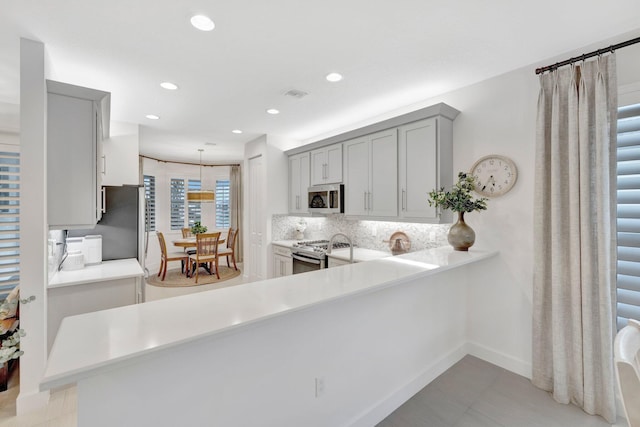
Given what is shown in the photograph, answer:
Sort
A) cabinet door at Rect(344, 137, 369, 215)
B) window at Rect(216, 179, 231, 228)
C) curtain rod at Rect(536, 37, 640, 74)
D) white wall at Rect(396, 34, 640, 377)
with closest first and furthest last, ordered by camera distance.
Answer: curtain rod at Rect(536, 37, 640, 74)
white wall at Rect(396, 34, 640, 377)
cabinet door at Rect(344, 137, 369, 215)
window at Rect(216, 179, 231, 228)

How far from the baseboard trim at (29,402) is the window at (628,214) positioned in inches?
172

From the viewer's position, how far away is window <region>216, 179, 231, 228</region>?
8.12 meters

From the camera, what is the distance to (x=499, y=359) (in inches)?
108

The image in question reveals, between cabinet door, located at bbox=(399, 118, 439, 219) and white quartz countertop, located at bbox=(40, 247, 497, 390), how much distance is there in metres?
1.27

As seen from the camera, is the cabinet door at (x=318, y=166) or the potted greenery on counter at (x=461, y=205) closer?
the potted greenery on counter at (x=461, y=205)

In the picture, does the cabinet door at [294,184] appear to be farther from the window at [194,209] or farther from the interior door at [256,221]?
the window at [194,209]

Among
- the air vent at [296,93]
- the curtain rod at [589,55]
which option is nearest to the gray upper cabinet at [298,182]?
the air vent at [296,93]

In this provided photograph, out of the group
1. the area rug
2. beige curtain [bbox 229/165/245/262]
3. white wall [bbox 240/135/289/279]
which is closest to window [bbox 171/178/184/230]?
beige curtain [bbox 229/165/245/262]

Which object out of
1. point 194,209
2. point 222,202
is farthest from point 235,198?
point 194,209

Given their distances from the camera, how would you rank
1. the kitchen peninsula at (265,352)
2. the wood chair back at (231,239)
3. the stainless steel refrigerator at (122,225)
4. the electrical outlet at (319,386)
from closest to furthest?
1. the kitchen peninsula at (265,352)
2. the electrical outlet at (319,386)
3. the stainless steel refrigerator at (122,225)
4. the wood chair back at (231,239)

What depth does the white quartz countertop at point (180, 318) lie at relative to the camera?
871 mm

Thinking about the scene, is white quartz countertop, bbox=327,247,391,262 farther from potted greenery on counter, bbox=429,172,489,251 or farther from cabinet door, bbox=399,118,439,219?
potted greenery on counter, bbox=429,172,489,251

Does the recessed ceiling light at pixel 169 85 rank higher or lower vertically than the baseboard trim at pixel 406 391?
higher

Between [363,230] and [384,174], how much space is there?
44.0 inches
